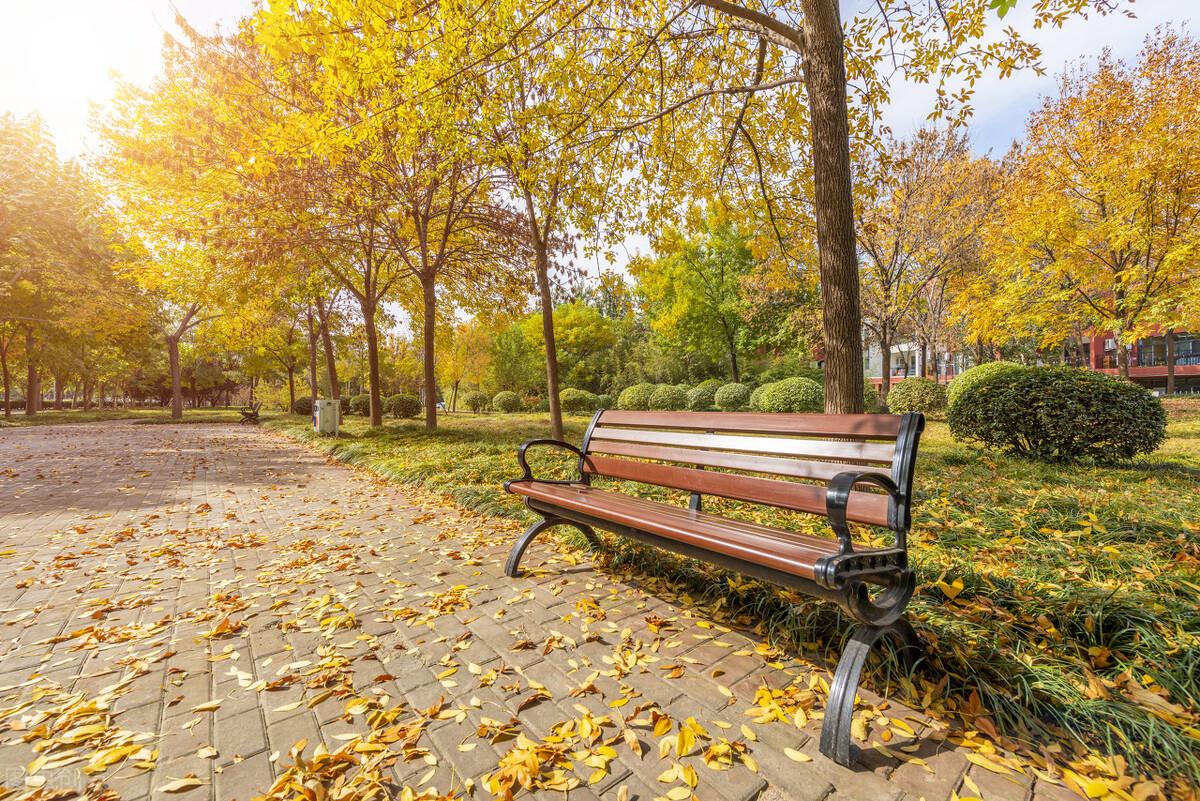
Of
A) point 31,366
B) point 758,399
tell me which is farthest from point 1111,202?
point 31,366

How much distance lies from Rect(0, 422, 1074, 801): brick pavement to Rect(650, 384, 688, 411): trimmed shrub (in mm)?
16195

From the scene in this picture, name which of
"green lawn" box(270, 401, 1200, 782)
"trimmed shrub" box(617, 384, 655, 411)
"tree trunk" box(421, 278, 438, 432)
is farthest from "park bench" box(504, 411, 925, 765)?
"trimmed shrub" box(617, 384, 655, 411)

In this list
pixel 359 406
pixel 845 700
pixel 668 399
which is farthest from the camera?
pixel 359 406

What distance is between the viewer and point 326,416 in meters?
12.8

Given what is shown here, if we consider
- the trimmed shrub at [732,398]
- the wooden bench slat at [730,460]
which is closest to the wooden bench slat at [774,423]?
the wooden bench slat at [730,460]

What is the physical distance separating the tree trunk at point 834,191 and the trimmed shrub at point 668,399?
16.1 metres

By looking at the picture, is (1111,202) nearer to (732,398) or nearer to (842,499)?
(732,398)

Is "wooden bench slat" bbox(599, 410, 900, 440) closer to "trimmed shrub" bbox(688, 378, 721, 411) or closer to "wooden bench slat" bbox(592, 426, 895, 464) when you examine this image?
"wooden bench slat" bbox(592, 426, 895, 464)

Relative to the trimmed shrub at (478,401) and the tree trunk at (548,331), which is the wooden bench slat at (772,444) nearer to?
the tree trunk at (548,331)

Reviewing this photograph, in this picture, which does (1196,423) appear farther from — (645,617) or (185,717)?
(185,717)

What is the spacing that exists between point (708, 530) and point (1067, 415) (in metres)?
6.50

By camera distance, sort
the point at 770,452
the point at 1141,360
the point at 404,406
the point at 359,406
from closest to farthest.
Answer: the point at 770,452
the point at 404,406
the point at 359,406
the point at 1141,360

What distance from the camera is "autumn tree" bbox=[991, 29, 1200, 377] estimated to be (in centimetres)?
903

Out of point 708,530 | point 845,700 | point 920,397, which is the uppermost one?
point 920,397
